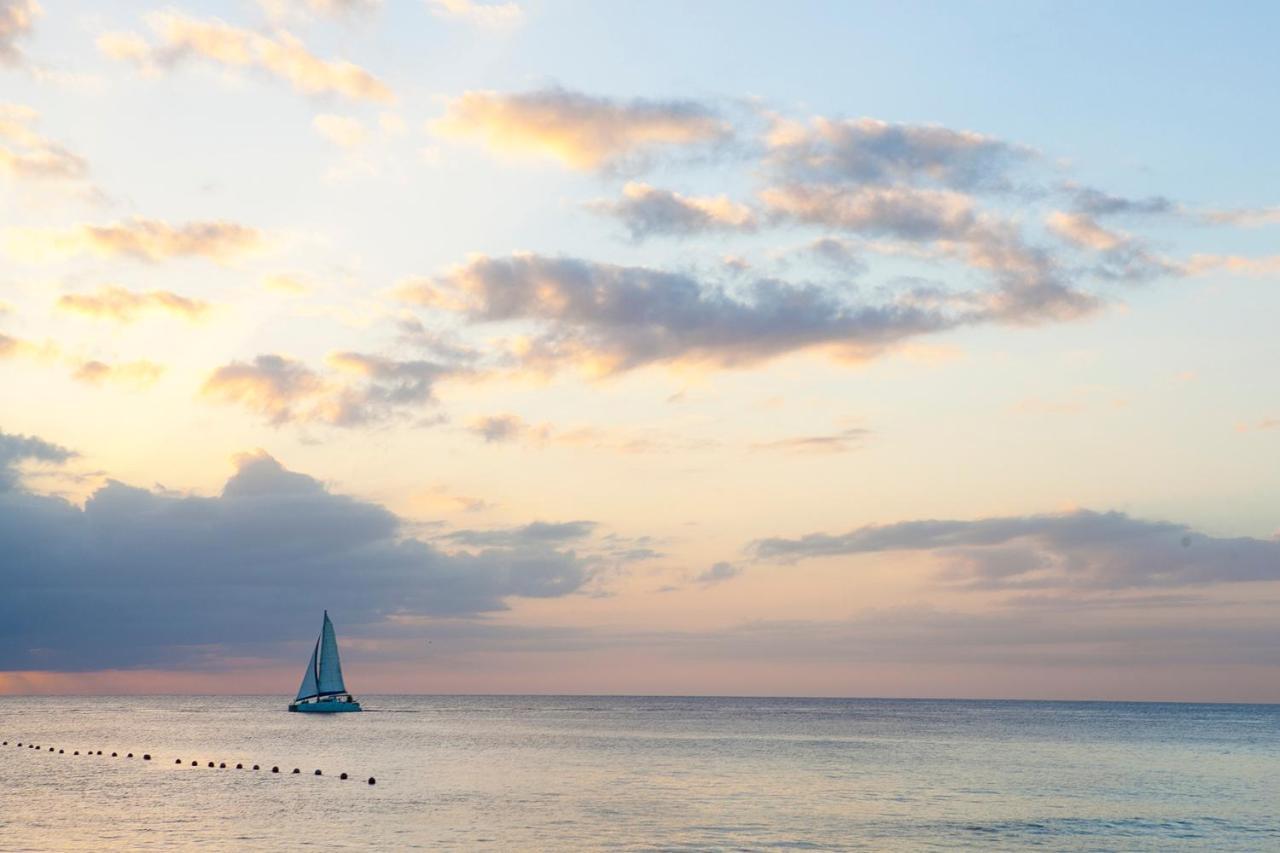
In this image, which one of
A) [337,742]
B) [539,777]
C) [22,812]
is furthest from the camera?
[337,742]

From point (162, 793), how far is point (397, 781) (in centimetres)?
1837

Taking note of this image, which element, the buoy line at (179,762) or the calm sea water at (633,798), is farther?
the buoy line at (179,762)

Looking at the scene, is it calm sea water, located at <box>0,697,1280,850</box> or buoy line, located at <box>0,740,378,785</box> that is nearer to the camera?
calm sea water, located at <box>0,697,1280,850</box>

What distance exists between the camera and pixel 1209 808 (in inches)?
3681

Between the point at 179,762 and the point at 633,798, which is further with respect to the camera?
the point at 179,762

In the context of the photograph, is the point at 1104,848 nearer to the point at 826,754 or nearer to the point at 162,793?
the point at 162,793

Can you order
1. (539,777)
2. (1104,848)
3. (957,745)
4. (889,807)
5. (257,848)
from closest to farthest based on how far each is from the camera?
(257,848) < (1104,848) < (889,807) < (539,777) < (957,745)

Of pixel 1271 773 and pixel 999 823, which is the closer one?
pixel 999 823

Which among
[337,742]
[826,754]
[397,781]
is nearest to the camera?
[397,781]

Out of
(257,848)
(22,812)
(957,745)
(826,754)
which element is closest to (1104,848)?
(257,848)

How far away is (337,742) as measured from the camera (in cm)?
16012

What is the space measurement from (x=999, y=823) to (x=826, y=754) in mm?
67839

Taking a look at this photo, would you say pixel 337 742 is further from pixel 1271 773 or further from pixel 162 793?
pixel 1271 773

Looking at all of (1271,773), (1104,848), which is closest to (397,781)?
(1104,848)
